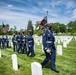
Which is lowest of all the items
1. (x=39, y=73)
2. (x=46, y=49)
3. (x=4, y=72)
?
(x=4, y=72)

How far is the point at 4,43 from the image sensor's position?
2378 centimetres

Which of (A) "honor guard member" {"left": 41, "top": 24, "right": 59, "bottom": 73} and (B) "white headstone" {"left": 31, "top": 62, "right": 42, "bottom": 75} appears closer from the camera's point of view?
(B) "white headstone" {"left": 31, "top": 62, "right": 42, "bottom": 75}

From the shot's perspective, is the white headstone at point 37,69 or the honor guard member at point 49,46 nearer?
the white headstone at point 37,69

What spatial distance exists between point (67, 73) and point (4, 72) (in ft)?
10.7

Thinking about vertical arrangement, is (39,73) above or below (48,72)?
above

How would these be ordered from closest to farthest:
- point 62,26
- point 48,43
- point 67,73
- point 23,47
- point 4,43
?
point 67,73
point 48,43
point 23,47
point 4,43
point 62,26

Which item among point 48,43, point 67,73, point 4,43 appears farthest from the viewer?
point 4,43

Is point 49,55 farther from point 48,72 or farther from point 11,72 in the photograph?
point 11,72

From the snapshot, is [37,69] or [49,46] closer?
[37,69]

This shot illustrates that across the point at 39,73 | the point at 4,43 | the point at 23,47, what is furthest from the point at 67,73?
the point at 4,43

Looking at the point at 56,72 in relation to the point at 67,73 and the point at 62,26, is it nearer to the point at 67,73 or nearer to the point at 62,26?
the point at 67,73

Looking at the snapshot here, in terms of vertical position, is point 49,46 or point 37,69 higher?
point 49,46

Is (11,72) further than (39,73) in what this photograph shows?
Yes

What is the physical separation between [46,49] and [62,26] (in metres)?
115
